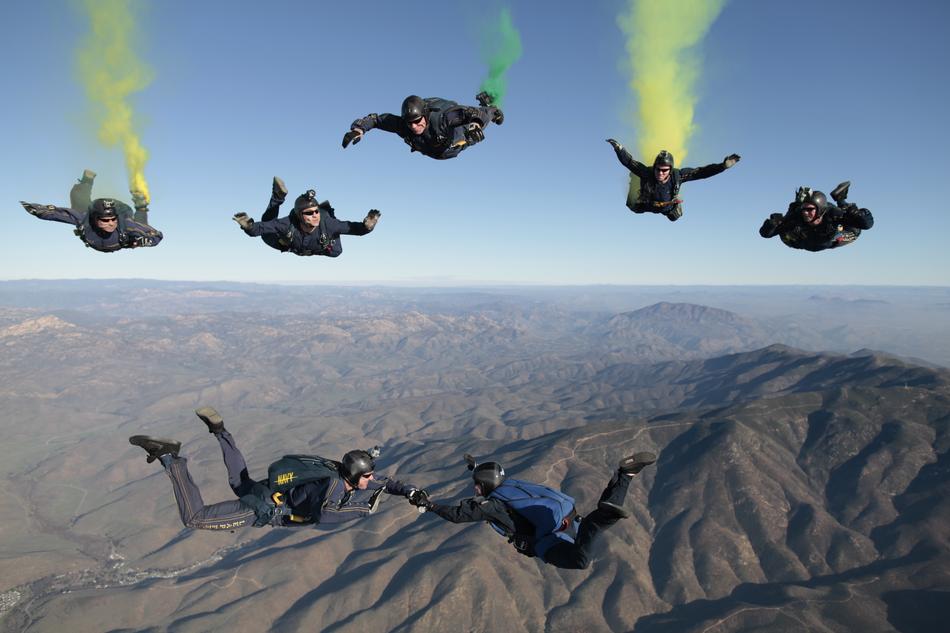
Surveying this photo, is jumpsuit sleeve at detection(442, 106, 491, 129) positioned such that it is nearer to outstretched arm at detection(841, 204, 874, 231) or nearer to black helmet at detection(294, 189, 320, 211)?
black helmet at detection(294, 189, 320, 211)

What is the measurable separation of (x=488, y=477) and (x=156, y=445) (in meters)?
9.43

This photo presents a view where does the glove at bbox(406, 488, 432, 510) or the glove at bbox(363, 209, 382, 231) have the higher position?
the glove at bbox(363, 209, 382, 231)

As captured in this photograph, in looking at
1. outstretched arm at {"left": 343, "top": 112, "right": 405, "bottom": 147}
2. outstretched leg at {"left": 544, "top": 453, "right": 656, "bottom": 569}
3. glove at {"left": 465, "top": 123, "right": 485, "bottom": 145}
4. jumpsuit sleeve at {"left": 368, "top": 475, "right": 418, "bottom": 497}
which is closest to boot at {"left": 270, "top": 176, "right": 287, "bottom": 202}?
outstretched arm at {"left": 343, "top": 112, "right": 405, "bottom": 147}

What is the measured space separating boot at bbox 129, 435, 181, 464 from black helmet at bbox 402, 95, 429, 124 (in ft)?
36.3

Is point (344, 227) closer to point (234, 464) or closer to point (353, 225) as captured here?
point (353, 225)

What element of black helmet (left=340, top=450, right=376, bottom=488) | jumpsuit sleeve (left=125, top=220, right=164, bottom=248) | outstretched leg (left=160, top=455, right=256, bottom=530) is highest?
jumpsuit sleeve (left=125, top=220, right=164, bottom=248)

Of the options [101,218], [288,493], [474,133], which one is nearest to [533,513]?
[288,493]

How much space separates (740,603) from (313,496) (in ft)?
626

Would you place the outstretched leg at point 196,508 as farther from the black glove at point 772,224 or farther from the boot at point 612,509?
the black glove at point 772,224

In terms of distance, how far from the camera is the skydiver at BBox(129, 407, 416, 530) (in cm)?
1445

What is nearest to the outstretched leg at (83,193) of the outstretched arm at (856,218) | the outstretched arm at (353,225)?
the outstretched arm at (353,225)

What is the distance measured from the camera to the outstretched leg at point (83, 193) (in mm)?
15500

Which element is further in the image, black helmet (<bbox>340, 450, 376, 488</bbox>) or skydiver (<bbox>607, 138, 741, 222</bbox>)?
skydiver (<bbox>607, 138, 741, 222</bbox>)

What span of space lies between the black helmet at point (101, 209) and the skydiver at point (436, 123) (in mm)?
8371
